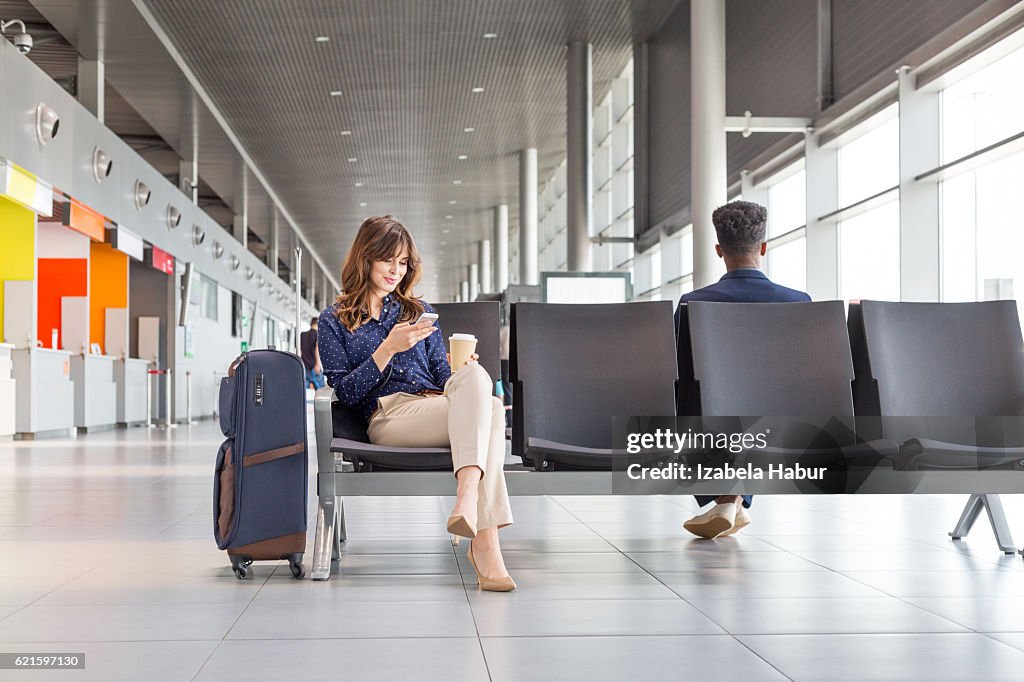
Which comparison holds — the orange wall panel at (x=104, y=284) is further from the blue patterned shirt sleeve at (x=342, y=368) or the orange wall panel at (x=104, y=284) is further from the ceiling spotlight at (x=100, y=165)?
the blue patterned shirt sleeve at (x=342, y=368)

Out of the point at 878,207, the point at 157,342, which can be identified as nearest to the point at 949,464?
the point at 878,207

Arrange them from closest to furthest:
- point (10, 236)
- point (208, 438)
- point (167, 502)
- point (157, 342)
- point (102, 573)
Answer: point (102, 573) < point (167, 502) < point (10, 236) < point (208, 438) < point (157, 342)

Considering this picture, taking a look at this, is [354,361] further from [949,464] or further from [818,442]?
[949,464]

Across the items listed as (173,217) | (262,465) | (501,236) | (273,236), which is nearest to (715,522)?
(262,465)

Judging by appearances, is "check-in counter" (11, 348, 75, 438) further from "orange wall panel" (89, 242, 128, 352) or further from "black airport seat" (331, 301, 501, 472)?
"black airport seat" (331, 301, 501, 472)

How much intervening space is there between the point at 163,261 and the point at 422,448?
13.6 metres

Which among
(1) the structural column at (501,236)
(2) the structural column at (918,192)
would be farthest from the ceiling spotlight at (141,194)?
(1) the structural column at (501,236)

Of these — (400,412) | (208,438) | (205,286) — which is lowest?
(208,438)

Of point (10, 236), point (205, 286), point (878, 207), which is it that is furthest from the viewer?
point (205, 286)

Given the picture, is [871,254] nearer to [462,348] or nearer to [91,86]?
[462,348]

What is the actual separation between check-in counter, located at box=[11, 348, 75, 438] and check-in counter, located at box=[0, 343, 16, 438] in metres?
0.22

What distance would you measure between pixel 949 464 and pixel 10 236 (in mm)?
→ 10174

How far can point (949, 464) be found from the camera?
3.28 m

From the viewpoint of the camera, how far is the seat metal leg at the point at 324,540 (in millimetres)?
3110
